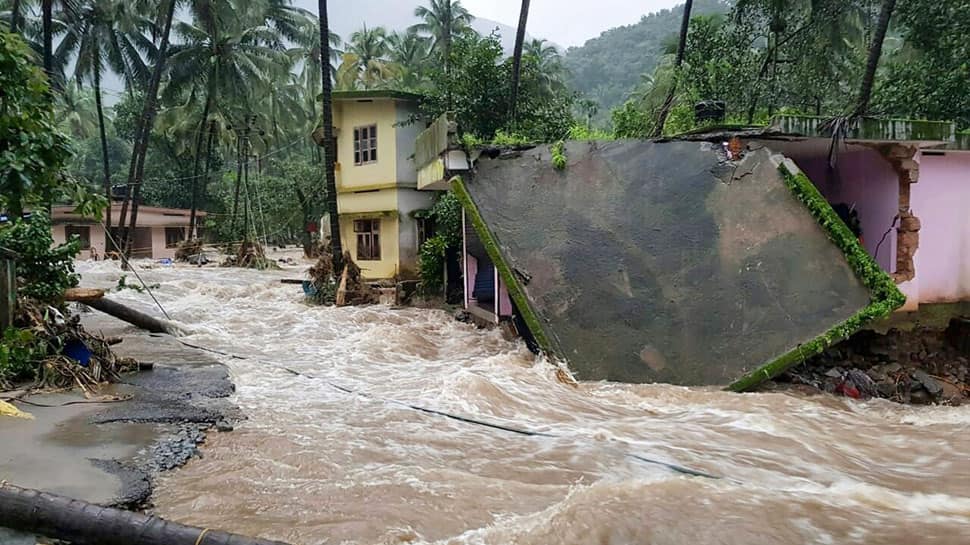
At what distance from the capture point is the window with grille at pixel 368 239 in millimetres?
19373

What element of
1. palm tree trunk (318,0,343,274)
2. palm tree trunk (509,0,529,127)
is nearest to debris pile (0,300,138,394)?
palm tree trunk (318,0,343,274)

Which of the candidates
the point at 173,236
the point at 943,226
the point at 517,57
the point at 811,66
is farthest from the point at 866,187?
the point at 173,236

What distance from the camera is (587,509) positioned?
4492 millimetres

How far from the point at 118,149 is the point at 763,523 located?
55293 mm

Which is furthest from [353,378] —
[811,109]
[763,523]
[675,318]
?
[811,109]

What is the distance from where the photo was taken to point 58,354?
7.29m

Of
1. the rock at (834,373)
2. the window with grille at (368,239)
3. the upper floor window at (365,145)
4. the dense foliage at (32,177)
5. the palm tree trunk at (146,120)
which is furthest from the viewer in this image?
the palm tree trunk at (146,120)

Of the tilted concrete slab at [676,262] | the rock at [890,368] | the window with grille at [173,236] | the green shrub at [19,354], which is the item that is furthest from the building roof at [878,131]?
the window with grille at [173,236]

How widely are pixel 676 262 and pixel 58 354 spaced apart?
7.42 m

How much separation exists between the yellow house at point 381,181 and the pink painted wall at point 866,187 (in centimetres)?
1109

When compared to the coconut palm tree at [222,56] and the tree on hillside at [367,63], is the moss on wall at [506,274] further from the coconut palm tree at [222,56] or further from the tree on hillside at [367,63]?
the coconut palm tree at [222,56]

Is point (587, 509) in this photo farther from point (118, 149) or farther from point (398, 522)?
point (118, 149)

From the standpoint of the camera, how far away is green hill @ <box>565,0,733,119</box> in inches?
2645

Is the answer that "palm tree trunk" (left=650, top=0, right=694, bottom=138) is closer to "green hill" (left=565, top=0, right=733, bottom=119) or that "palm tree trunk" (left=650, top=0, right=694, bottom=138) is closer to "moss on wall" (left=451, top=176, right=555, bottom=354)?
"moss on wall" (left=451, top=176, right=555, bottom=354)
